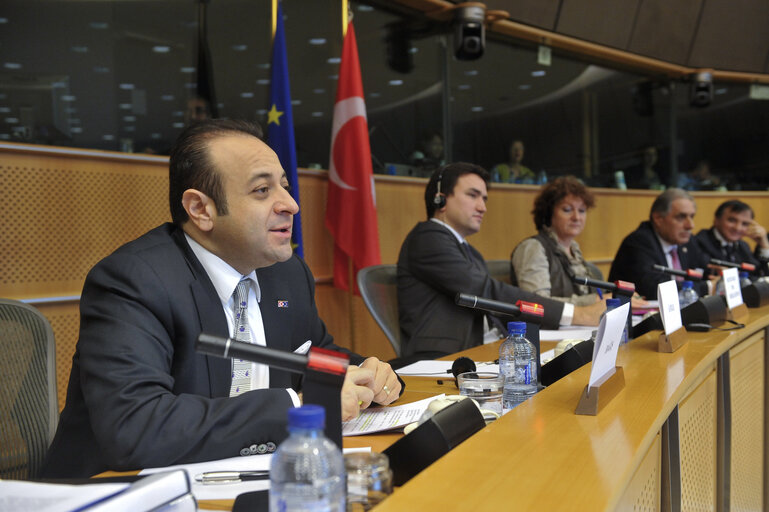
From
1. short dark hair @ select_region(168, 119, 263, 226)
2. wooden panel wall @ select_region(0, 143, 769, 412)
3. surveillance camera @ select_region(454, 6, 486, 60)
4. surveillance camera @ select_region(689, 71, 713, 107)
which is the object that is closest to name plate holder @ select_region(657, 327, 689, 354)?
short dark hair @ select_region(168, 119, 263, 226)

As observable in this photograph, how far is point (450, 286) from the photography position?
9.69 feet

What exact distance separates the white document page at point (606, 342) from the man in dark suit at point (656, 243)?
2.80 meters

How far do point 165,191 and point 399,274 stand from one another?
124 centimetres

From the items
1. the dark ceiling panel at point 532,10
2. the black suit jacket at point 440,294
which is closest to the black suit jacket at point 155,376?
the black suit jacket at point 440,294

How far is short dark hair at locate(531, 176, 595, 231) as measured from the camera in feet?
12.5

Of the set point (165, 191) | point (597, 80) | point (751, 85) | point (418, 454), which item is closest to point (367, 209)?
point (165, 191)

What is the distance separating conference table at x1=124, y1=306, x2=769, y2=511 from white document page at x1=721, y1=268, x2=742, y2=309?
0.12 m

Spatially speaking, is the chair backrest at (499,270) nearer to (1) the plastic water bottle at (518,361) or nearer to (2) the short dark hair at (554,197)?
(2) the short dark hair at (554,197)

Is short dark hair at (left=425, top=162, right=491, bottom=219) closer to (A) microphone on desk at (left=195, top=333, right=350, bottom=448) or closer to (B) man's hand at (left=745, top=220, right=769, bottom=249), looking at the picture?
(A) microphone on desk at (left=195, top=333, right=350, bottom=448)

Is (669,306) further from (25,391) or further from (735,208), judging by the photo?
(735,208)

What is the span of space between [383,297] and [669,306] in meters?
1.24

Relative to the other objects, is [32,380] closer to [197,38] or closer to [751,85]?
[197,38]

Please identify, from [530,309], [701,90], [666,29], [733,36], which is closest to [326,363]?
[530,309]

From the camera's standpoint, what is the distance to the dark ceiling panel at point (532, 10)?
204 inches
